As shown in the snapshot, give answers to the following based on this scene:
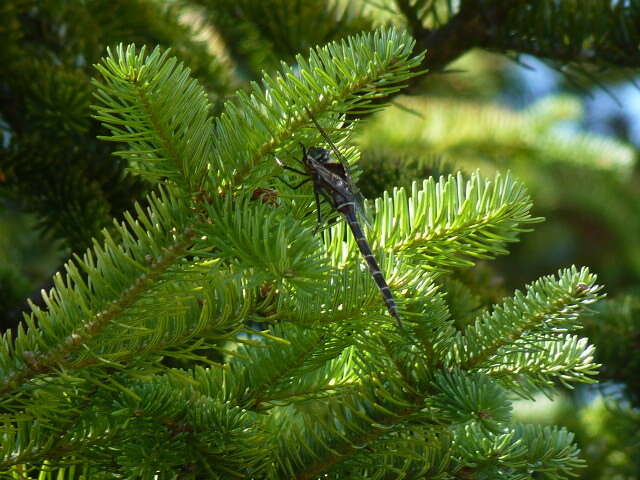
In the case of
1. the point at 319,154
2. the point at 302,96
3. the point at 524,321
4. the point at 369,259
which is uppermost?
the point at 302,96

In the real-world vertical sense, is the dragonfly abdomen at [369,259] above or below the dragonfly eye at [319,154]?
below

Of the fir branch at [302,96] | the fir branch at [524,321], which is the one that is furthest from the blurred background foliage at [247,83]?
the fir branch at [302,96]

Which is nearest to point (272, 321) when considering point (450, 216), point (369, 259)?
point (369, 259)

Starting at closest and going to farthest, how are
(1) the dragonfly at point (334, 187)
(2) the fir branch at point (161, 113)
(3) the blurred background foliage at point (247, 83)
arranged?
(2) the fir branch at point (161, 113) → (1) the dragonfly at point (334, 187) → (3) the blurred background foliage at point (247, 83)

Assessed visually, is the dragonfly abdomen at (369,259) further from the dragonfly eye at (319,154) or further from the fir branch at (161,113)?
the fir branch at (161,113)

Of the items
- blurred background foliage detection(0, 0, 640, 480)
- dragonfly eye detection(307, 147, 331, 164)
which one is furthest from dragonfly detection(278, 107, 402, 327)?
blurred background foliage detection(0, 0, 640, 480)

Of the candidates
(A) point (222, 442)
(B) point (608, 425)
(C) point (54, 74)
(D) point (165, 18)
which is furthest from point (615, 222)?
(A) point (222, 442)

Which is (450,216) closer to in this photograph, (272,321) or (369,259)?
(369,259)

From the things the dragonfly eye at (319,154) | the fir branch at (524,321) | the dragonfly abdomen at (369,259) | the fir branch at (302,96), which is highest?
the fir branch at (302,96)

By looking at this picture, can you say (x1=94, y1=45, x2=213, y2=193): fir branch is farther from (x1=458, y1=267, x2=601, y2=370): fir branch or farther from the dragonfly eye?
(x1=458, y1=267, x2=601, y2=370): fir branch
